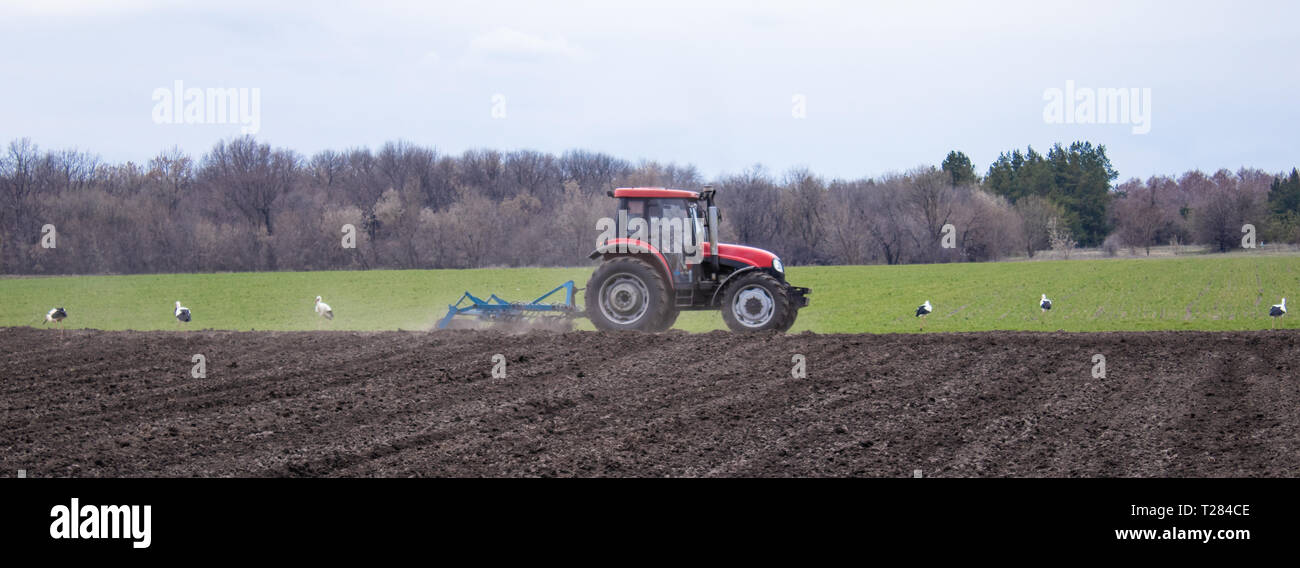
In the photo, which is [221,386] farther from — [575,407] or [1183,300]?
[1183,300]

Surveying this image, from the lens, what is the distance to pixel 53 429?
8938 mm

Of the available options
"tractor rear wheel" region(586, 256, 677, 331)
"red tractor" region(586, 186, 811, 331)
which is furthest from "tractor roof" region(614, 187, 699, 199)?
"tractor rear wheel" region(586, 256, 677, 331)

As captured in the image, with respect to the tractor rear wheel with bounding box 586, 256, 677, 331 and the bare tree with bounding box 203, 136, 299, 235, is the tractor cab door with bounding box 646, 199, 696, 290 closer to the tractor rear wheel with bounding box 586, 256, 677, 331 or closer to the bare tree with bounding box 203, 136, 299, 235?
the tractor rear wheel with bounding box 586, 256, 677, 331

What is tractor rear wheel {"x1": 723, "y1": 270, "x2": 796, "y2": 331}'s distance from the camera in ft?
47.3

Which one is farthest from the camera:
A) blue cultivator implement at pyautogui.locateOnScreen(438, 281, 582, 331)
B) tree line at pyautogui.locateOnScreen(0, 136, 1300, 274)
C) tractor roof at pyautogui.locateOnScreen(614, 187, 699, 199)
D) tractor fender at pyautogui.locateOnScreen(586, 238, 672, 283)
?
tree line at pyautogui.locateOnScreen(0, 136, 1300, 274)

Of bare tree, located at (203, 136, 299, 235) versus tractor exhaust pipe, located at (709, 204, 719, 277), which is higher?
bare tree, located at (203, 136, 299, 235)

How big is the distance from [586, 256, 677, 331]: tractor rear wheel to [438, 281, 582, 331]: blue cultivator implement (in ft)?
2.16

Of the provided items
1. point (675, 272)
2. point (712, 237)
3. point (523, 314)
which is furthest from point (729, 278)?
point (523, 314)

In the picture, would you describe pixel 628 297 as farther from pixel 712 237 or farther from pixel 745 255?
pixel 745 255

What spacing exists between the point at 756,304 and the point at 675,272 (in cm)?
124

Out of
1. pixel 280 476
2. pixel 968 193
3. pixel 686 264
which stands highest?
pixel 968 193
